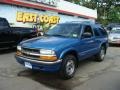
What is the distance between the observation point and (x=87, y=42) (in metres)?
9.09

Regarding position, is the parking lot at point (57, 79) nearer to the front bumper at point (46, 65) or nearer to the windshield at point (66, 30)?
the front bumper at point (46, 65)

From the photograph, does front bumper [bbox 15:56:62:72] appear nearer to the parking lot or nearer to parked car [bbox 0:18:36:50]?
the parking lot

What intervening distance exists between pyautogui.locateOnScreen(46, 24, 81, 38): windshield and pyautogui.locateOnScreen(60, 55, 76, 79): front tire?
99cm

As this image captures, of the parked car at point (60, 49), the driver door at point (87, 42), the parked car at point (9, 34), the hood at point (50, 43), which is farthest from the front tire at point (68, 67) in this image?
the parked car at point (9, 34)

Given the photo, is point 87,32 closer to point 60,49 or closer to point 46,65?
point 60,49

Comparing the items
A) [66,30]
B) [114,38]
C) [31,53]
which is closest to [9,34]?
[66,30]

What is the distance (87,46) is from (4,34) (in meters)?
5.26

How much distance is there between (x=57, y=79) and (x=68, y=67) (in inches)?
20.0

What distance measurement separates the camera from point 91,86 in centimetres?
729

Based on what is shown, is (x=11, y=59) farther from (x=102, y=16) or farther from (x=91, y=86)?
(x=102, y=16)

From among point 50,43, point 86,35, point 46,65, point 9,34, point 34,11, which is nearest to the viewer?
point 46,65

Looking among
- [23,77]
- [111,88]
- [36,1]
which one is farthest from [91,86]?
[36,1]

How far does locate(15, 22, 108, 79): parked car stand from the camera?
7.36 m

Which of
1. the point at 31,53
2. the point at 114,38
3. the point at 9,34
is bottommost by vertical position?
the point at 114,38
